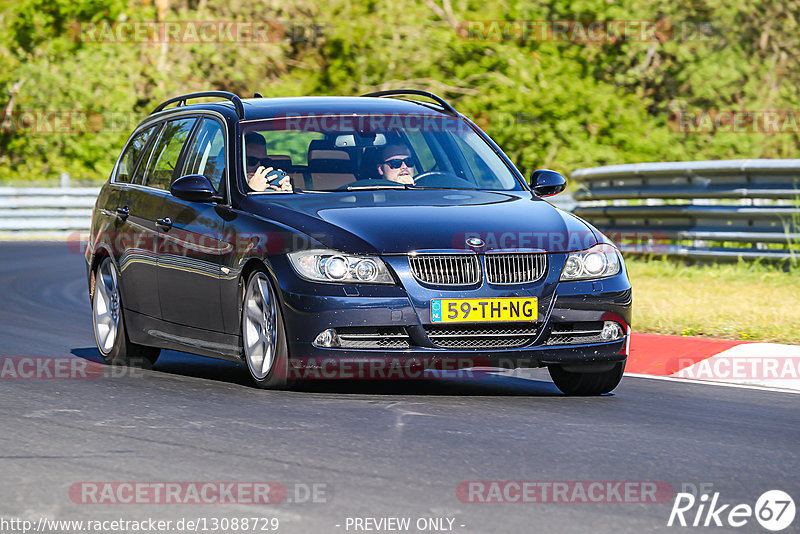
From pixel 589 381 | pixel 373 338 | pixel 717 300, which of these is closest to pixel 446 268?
pixel 373 338

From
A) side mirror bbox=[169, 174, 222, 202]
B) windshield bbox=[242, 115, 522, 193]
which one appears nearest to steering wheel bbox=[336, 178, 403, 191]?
windshield bbox=[242, 115, 522, 193]

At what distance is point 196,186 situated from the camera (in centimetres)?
893

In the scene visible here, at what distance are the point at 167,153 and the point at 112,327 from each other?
4.00 feet

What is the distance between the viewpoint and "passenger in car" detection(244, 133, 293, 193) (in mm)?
8961

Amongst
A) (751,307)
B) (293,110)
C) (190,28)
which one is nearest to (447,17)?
(190,28)

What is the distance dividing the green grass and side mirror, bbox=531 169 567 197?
1860 millimetres

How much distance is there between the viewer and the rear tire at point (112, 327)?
33.0ft

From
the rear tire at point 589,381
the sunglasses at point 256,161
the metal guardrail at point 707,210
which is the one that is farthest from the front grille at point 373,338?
the metal guardrail at point 707,210

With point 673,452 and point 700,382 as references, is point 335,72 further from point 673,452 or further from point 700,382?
point 673,452

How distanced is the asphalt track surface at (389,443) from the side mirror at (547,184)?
1.15m

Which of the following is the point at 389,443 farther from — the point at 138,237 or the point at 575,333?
the point at 138,237

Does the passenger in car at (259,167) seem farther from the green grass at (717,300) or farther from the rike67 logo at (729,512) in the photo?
the rike67 logo at (729,512)

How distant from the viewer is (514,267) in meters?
8.05

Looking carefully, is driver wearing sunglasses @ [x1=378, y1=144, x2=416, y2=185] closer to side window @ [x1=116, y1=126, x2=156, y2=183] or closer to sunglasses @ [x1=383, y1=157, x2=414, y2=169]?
sunglasses @ [x1=383, y1=157, x2=414, y2=169]
